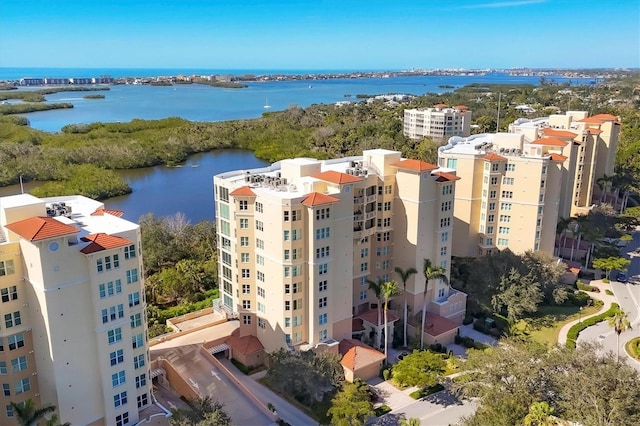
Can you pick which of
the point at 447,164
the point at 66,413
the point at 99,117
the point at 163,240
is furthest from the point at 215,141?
the point at 66,413

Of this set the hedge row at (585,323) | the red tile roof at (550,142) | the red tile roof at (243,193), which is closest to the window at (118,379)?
the red tile roof at (243,193)

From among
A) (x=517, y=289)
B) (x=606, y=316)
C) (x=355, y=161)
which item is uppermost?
(x=355, y=161)

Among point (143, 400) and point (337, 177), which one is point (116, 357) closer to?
point (143, 400)

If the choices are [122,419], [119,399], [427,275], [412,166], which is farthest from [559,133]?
[122,419]

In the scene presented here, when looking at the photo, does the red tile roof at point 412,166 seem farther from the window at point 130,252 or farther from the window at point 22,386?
the window at point 22,386

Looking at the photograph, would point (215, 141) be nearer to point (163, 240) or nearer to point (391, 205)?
point (163, 240)

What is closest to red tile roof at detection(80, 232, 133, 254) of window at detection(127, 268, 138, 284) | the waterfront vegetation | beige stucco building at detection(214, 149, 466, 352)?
window at detection(127, 268, 138, 284)
